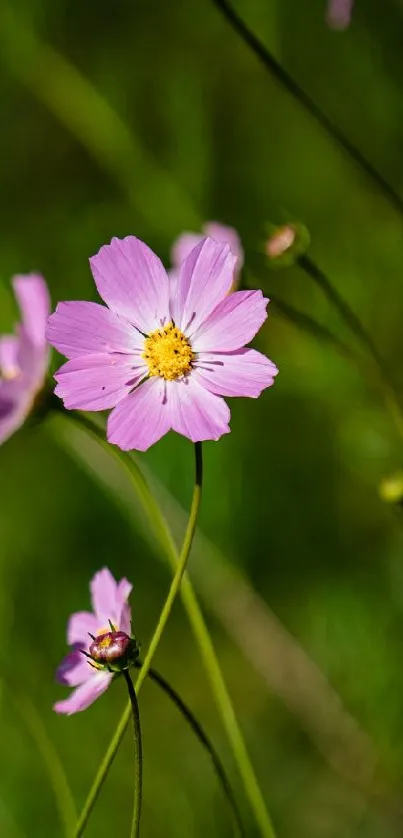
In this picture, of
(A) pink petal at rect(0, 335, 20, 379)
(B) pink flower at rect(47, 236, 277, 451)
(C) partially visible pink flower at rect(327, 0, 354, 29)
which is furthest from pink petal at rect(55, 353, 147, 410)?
(C) partially visible pink flower at rect(327, 0, 354, 29)

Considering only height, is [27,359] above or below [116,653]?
above

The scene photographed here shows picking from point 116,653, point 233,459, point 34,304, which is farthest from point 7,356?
point 233,459

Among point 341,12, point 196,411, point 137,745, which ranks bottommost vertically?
point 137,745

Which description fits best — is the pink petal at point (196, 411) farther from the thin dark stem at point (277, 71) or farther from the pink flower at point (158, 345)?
the thin dark stem at point (277, 71)

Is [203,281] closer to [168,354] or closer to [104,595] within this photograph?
[168,354]

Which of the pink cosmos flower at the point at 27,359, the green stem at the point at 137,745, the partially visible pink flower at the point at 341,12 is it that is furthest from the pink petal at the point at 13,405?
the partially visible pink flower at the point at 341,12

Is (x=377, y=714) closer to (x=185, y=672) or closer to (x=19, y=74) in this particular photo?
(x=185, y=672)
